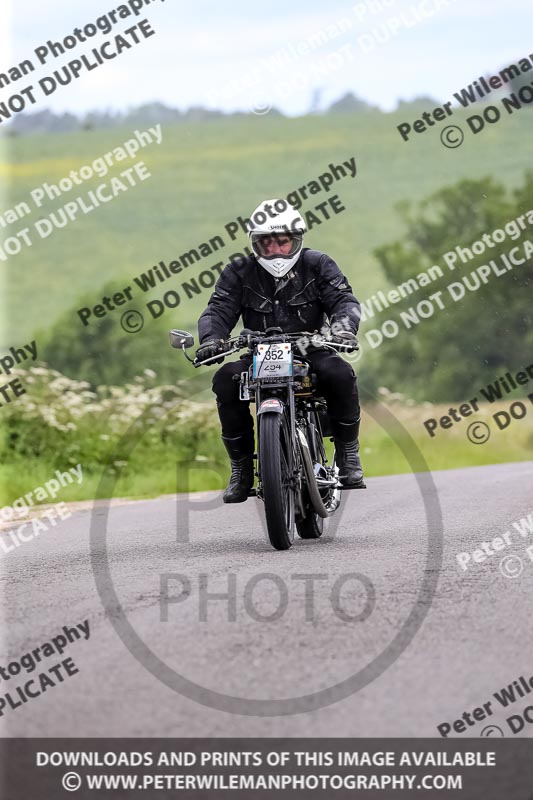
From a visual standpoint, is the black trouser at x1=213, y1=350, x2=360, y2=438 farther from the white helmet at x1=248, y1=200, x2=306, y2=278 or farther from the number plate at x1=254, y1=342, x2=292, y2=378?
the white helmet at x1=248, y1=200, x2=306, y2=278

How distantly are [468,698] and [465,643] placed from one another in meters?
0.73

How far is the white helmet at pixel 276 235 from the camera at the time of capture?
27.0ft

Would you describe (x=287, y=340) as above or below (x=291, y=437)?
above

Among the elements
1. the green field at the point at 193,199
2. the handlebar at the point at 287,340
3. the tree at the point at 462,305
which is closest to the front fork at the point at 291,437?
the handlebar at the point at 287,340

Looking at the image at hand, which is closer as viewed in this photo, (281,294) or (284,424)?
(284,424)

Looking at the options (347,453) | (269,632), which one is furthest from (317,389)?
(269,632)

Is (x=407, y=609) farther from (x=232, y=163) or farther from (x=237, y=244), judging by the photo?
(x=232, y=163)

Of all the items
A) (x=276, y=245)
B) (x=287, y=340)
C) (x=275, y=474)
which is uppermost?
(x=276, y=245)

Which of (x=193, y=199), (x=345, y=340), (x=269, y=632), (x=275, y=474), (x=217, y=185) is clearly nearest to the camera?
(x=269, y=632)

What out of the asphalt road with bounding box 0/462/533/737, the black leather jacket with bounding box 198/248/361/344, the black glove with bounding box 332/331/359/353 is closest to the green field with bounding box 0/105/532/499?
the black leather jacket with bounding box 198/248/361/344

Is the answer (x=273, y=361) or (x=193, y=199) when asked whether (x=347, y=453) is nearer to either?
(x=273, y=361)

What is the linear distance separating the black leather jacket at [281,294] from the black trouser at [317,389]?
32cm

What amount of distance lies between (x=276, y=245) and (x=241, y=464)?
1.43 m

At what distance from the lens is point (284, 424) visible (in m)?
7.92
